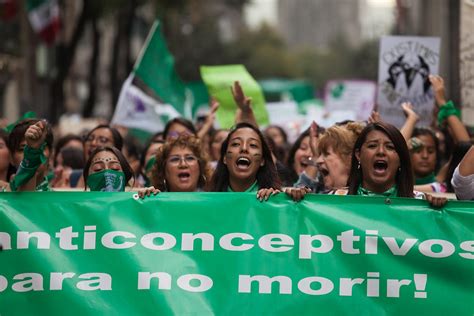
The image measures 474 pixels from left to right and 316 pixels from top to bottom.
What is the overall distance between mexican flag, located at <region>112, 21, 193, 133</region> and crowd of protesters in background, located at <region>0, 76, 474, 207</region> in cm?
325

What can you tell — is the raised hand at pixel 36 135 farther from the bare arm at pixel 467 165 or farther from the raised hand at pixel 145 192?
the bare arm at pixel 467 165

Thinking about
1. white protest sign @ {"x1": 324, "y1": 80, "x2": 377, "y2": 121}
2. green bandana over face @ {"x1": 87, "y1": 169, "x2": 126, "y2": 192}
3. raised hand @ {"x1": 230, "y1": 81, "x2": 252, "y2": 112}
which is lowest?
white protest sign @ {"x1": 324, "y1": 80, "x2": 377, "y2": 121}

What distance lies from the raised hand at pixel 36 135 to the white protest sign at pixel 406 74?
15.8 feet

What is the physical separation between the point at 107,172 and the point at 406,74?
165 inches

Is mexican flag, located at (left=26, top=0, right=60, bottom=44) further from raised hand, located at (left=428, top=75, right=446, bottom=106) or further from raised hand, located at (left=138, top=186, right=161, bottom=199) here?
raised hand, located at (left=138, top=186, right=161, bottom=199)

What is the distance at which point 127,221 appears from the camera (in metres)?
5.81

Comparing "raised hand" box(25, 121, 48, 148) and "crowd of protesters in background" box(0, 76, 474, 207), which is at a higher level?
"raised hand" box(25, 121, 48, 148)

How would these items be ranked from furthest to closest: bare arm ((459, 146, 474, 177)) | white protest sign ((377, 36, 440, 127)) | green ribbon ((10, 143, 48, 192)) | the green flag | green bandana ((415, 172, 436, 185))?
the green flag < white protest sign ((377, 36, 440, 127)) < green bandana ((415, 172, 436, 185)) < green ribbon ((10, 143, 48, 192)) < bare arm ((459, 146, 474, 177))

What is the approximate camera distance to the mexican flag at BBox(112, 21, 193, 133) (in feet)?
40.1

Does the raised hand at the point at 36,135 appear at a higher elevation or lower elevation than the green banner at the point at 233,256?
higher

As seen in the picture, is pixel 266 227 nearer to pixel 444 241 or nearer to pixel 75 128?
pixel 444 241

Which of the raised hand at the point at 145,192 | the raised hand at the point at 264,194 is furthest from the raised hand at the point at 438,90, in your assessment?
the raised hand at the point at 145,192

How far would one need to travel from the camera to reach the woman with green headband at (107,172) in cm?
654

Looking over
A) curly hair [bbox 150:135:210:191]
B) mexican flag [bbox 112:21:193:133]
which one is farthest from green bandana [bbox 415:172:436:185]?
mexican flag [bbox 112:21:193:133]
